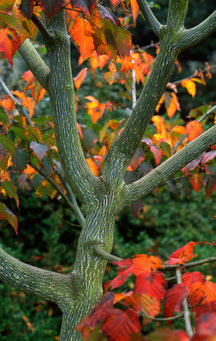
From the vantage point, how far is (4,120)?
1.43 meters

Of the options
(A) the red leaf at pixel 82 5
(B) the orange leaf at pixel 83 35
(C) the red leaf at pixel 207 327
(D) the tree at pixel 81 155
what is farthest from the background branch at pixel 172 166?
(C) the red leaf at pixel 207 327

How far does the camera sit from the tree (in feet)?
3.83

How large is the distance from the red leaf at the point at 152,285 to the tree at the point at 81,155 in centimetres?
31

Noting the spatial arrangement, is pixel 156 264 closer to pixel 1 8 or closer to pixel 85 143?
pixel 1 8

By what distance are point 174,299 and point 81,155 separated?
0.68 m

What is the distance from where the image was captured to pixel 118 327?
2.12ft

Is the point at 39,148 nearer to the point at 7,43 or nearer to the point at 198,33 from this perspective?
the point at 7,43

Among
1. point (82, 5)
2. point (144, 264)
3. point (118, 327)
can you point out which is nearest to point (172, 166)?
point (144, 264)

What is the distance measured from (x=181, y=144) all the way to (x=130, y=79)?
0.65 meters

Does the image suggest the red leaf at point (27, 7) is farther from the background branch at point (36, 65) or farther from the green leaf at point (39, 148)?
the green leaf at point (39, 148)

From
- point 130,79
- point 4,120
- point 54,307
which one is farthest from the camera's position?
point 54,307

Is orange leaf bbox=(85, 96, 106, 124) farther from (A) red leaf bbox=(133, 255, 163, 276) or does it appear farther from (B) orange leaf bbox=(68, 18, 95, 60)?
(A) red leaf bbox=(133, 255, 163, 276)

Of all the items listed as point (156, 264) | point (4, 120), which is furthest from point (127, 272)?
point (4, 120)

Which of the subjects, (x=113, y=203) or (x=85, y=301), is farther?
(x=113, y=203)
